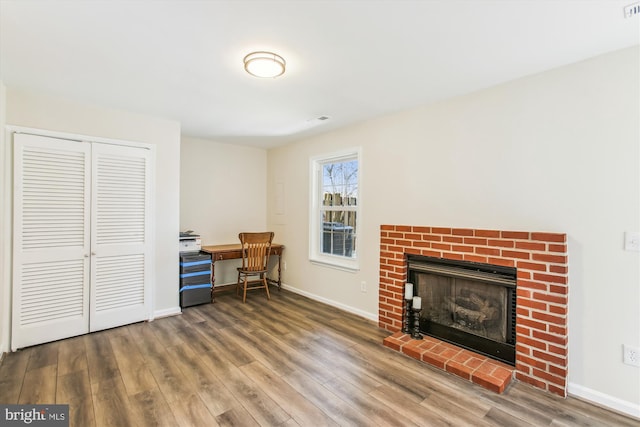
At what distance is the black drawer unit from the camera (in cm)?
383

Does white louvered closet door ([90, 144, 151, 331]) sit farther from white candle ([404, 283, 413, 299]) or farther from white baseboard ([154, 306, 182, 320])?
white candle ([404, 283, 413, 299])

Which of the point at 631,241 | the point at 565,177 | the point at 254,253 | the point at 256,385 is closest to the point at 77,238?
the point at 254,253

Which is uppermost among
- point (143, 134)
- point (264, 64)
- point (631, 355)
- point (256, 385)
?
point (264, 64)

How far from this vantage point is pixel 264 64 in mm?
2090

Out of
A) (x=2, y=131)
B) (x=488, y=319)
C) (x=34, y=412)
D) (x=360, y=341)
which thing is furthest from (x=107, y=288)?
(x=488, y=319)

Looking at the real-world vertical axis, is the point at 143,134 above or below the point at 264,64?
below

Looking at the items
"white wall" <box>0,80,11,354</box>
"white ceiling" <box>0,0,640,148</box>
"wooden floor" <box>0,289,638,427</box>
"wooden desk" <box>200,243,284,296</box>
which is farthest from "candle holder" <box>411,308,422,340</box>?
"white wall" <box>0,80,11,354</box>

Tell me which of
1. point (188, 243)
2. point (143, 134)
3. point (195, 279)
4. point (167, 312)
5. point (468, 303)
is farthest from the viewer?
point (188, 243)

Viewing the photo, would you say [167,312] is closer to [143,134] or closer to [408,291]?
[143,134]

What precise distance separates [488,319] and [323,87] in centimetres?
247

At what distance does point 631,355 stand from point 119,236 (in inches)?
172

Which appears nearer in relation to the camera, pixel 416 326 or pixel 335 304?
pixel 416 326

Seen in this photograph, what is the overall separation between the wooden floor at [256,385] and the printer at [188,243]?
3.86 ft

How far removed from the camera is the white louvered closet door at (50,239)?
270 centimetres
